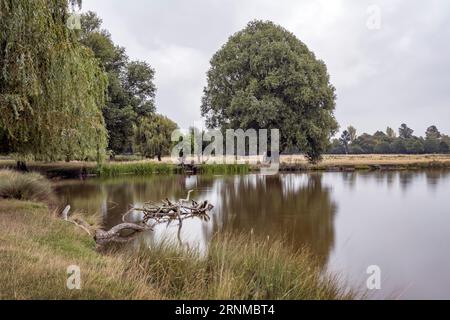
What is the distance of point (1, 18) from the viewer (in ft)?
24.1

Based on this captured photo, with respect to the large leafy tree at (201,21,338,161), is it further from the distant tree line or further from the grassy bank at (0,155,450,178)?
the distant tree line

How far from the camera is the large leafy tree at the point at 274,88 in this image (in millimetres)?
28625

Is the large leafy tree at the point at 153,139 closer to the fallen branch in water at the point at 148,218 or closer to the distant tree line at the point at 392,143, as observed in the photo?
the fallen branch in water at the point at 148,218

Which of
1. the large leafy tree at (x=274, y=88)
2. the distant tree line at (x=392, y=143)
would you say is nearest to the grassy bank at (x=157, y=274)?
the large leafy tree at (x=274, y=88)

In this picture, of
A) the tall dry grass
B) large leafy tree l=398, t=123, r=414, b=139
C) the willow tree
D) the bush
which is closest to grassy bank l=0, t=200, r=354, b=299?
the tall dry grass

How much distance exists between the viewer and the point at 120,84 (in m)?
31.3

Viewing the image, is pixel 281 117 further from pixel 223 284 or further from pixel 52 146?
pixel 223 284

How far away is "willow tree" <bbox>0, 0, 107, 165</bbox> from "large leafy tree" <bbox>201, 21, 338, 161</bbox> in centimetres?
1844

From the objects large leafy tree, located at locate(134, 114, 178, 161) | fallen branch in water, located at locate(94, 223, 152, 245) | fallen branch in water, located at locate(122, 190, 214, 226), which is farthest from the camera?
large leafy tree, located at locate(134, 114, 178, 161)

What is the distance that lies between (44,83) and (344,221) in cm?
987

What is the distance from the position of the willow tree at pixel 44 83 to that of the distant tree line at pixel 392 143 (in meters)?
59.8

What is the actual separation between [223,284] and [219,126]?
28945mm

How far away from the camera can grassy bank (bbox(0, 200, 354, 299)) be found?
423cm

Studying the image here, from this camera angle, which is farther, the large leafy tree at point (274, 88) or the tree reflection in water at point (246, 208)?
the large leafy tree at point (274, 88)
